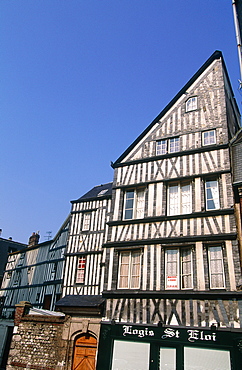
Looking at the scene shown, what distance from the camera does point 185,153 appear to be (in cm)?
1177

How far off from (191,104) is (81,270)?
356 inches

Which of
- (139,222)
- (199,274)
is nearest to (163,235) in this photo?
(139,222)

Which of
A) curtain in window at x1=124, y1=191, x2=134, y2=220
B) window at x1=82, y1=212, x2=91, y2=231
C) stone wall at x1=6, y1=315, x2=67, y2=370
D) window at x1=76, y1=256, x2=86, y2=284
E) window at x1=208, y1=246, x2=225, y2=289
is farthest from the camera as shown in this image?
window at x1=82, y1=212, x2=91, y2=231

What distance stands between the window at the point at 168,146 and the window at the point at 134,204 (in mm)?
1774

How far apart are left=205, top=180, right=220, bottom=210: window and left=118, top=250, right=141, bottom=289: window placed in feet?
9.58

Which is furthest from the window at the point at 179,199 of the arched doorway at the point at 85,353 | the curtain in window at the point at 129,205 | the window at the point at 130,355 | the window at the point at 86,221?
the window at the point at 86,221

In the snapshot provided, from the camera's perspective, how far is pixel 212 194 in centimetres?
1066

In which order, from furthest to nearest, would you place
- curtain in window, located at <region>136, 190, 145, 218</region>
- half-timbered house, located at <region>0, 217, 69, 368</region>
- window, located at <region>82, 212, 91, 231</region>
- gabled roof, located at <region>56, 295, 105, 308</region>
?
1. half-timbered house, located at <region>0, 217, 69, 368</region>
2. window, located at <region>82, 212, 91, 231</region>
3. curtain in window, located at <region>136, 190, 145, 218</region>
4. gabled roof, located at <region>56, 295, 105, 308</region>

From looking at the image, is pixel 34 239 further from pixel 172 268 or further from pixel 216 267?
pixel 216 267

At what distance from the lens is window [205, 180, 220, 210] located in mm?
10461

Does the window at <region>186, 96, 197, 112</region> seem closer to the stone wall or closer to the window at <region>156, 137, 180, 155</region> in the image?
the window at <region>156, 137, 180, 155</region>

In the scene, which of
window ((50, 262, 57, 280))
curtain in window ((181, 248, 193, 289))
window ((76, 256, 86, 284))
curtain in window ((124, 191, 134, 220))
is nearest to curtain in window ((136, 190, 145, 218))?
curtain in window ((124, 191, 134, 220))

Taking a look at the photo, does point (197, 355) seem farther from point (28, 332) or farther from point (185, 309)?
point (28, 332)

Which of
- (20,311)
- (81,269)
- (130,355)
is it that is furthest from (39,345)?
(81,269)
